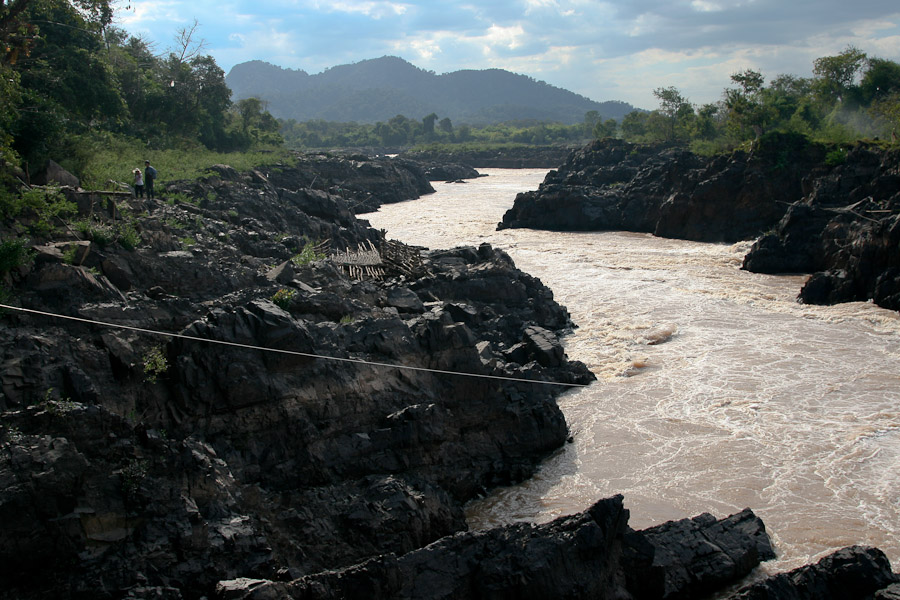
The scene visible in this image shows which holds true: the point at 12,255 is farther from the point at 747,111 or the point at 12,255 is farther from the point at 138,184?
the point at 747,111

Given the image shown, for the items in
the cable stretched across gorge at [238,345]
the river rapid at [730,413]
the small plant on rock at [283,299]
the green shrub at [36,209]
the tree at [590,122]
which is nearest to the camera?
the cable stretched across gorge at [238,345]

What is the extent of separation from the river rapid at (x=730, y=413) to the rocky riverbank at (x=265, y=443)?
0.94 meters

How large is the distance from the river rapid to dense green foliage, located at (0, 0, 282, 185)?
11089 millimetres

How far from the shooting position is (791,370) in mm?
14844

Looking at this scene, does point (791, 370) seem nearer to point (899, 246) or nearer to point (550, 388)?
point (550, 388)

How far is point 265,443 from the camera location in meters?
8.82

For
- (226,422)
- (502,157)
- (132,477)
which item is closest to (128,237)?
(226,422)

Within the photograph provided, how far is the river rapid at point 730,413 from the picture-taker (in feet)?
31.3

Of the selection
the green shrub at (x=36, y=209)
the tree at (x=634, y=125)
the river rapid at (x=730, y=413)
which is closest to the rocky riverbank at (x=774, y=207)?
the river rapid at (x=730, y=413)

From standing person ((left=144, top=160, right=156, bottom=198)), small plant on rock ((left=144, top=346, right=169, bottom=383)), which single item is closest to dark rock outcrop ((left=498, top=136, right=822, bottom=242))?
standing person ((left=144, top=160, right=156, bottom=198))

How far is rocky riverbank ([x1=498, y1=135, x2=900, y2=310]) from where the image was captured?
801 inches

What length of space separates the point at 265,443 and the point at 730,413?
8.39m

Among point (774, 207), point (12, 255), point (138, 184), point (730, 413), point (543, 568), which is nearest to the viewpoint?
point (543, 568)

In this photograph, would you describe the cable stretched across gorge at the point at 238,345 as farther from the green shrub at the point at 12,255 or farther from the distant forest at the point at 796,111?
the distant forest at the point at 796,111
